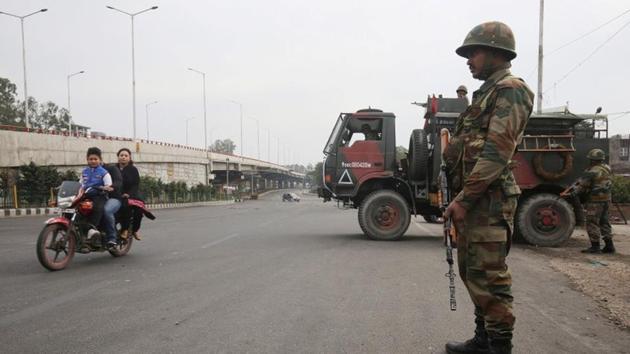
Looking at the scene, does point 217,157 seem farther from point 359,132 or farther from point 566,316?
point 566,316

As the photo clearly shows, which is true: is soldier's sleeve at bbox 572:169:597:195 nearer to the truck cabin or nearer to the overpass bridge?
the truck cabin

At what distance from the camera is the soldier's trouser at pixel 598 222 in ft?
25.2

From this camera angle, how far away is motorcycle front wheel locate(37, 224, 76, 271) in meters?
5.83

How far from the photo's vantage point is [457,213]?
9.69 feet

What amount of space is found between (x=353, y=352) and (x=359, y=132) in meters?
7.18

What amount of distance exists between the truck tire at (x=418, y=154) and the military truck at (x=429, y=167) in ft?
0.06

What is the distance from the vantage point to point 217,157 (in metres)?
60.4

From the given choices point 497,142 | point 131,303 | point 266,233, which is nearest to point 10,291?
point 131,303

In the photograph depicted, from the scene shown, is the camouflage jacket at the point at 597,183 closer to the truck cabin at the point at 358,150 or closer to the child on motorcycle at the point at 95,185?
the truck cabin at the point at 358,150

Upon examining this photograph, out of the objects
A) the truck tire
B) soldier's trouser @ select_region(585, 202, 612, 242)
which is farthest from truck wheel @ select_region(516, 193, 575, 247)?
the truck tire

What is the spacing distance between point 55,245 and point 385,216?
593cm

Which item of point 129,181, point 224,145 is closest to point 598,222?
point 129,181

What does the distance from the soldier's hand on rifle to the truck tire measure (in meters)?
5.80

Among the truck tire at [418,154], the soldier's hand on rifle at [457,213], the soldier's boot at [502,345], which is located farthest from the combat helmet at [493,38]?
the truck tire at [418,154]
